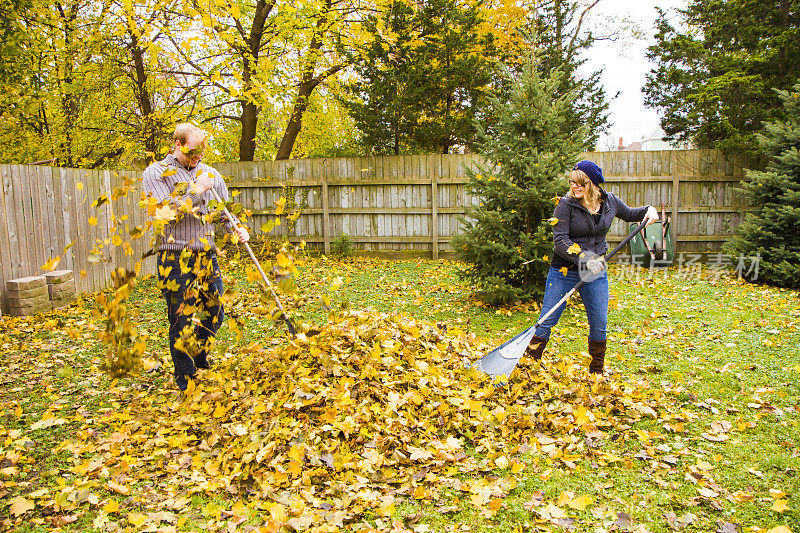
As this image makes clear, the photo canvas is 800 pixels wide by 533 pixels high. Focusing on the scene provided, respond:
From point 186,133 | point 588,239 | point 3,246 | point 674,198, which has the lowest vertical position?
point 3,246

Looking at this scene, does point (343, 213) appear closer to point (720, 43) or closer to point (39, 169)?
point (39, 169)

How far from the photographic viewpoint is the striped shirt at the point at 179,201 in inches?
138

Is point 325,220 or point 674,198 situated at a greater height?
point 674,198

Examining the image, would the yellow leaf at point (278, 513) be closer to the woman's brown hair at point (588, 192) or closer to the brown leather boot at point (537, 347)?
the brown leather boot at point (537, 347)

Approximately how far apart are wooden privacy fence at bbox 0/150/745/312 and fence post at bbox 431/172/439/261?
22 millimetres

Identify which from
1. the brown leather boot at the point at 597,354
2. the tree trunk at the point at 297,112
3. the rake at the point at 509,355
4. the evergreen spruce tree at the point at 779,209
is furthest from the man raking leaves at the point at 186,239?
the tree trunk at the point at 297,112

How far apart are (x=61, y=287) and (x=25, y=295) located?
1.90 feet

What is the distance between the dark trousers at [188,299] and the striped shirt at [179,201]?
0.27 ft

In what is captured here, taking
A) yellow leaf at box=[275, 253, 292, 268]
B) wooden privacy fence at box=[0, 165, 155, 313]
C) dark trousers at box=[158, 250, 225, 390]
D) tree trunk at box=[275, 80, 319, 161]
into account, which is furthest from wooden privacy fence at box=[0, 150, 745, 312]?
yellow leaf at box=[275, 253, 292, 268]

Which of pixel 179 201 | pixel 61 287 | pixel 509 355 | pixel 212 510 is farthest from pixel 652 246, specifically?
Answer: pixel 61 287

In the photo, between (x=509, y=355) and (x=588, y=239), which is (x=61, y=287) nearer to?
(x=509, y=355)

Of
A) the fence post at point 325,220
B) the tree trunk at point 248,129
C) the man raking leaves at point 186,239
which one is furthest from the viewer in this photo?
the tree trunk at point 248,129

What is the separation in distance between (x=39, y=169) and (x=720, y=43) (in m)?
12.7

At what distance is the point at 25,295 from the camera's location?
21.0ft
